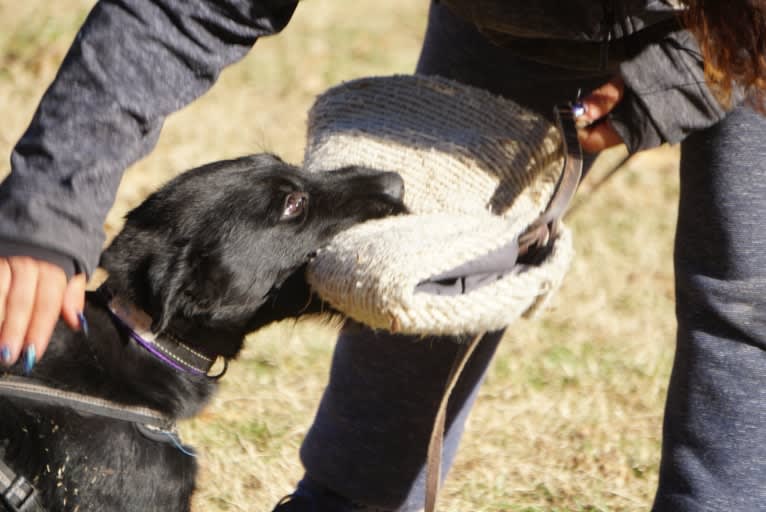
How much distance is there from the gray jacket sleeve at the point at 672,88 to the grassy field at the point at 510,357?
1.96ft

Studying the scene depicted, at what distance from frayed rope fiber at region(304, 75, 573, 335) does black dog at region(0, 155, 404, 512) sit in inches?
3.1

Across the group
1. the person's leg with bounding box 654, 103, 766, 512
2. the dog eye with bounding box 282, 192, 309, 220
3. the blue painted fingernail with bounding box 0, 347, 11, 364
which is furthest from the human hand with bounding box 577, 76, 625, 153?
the blue painted fingernail with bounding box 0, 347, 11, 364

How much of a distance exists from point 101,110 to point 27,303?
12.1 inches

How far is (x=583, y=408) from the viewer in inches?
143

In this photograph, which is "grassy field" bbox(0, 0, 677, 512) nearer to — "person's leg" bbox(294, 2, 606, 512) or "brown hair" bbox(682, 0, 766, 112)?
"person's leg" bbox(294, 2, 606, 512)

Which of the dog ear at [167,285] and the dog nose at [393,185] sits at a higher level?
the dog nose at [393,185]

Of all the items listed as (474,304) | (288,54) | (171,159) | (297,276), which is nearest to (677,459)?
(474,304)

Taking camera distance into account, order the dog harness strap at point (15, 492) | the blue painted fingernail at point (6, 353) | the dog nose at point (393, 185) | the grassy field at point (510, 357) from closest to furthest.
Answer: the blue painted fingernail at point (6, 353)
the dog harness strap at point (15, 492)
the dog nose at point (393, 185)
the grassy field at point (510, 357)

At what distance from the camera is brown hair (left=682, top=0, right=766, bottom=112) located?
6.35 ft

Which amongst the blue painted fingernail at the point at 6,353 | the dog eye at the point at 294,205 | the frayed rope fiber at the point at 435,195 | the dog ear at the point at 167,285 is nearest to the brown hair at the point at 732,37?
the frayed rope fiber at the point at 435,195

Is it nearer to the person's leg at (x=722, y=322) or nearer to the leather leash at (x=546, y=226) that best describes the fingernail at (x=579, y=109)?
the leather leash at (x=546, y=226)

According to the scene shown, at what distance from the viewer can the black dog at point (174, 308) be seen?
7.14 feet

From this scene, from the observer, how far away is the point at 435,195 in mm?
2395

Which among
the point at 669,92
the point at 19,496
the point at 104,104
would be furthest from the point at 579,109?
the point at 19,496
